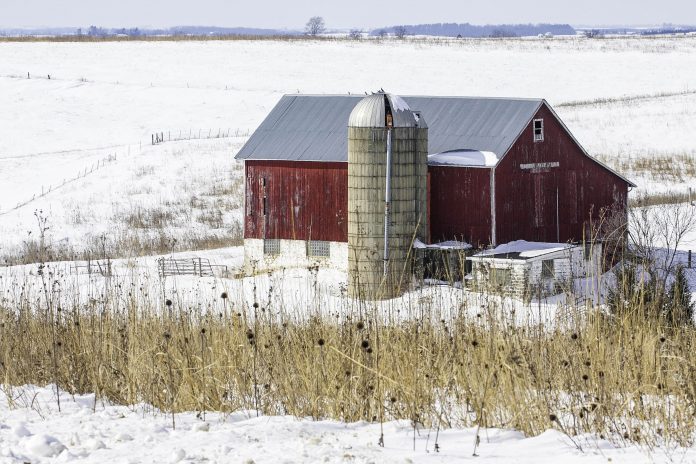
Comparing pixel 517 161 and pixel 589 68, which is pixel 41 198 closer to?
pixel 517 161

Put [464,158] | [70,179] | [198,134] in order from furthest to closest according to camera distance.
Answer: [198,134], [70,179], [464,158]

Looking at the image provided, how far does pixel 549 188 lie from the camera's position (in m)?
32.0

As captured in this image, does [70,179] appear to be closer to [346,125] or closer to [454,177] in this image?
[346,125]

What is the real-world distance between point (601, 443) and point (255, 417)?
2.51 meters

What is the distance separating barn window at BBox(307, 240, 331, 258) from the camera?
3250 centimetres

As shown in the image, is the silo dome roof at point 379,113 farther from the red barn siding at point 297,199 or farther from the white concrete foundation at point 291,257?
the white concrete foundation at point 291,257

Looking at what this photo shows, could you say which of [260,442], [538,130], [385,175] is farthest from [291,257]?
[260,442]

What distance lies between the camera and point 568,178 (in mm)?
32688

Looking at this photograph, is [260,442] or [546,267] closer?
[260,442]

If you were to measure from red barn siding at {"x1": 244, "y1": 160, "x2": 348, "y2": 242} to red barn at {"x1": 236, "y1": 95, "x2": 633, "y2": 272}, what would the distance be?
0.10ft

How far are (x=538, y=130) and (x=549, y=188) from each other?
68.0 inches

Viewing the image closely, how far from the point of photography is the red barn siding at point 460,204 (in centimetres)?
3023

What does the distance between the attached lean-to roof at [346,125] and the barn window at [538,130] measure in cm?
53

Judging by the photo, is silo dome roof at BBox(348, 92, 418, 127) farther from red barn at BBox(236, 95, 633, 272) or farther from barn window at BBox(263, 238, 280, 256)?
barn window at BBox(263, 238, 280, 256)
